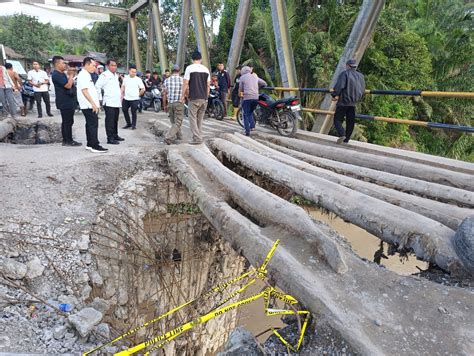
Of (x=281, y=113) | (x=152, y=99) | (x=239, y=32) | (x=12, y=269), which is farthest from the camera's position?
(x=152, y=99)

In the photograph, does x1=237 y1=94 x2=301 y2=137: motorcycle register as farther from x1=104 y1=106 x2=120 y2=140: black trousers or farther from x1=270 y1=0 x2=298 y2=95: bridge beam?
x1=104 y1=106 x2=120 y2=140: black trousers

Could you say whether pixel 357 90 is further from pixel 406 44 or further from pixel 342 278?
pixel 406 44

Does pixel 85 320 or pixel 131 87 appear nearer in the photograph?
pixel 85 320

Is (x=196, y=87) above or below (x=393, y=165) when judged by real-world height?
above

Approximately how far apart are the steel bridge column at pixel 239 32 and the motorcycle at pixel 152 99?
3.34 metres

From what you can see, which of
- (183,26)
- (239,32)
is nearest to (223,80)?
(239,32)

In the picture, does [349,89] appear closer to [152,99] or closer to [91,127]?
[91,127]

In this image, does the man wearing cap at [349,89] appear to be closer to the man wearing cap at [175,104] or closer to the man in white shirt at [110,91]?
the man wearing cap at [175,104]

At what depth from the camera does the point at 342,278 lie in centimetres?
210

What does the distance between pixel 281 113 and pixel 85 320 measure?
5263mm

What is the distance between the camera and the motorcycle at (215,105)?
892 centimetres

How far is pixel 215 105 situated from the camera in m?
9.15

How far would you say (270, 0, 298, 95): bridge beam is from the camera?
7113mm

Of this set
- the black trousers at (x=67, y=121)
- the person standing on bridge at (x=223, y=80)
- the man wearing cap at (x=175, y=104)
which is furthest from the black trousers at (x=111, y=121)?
the person standing on bridge at (x=223, y=80)
